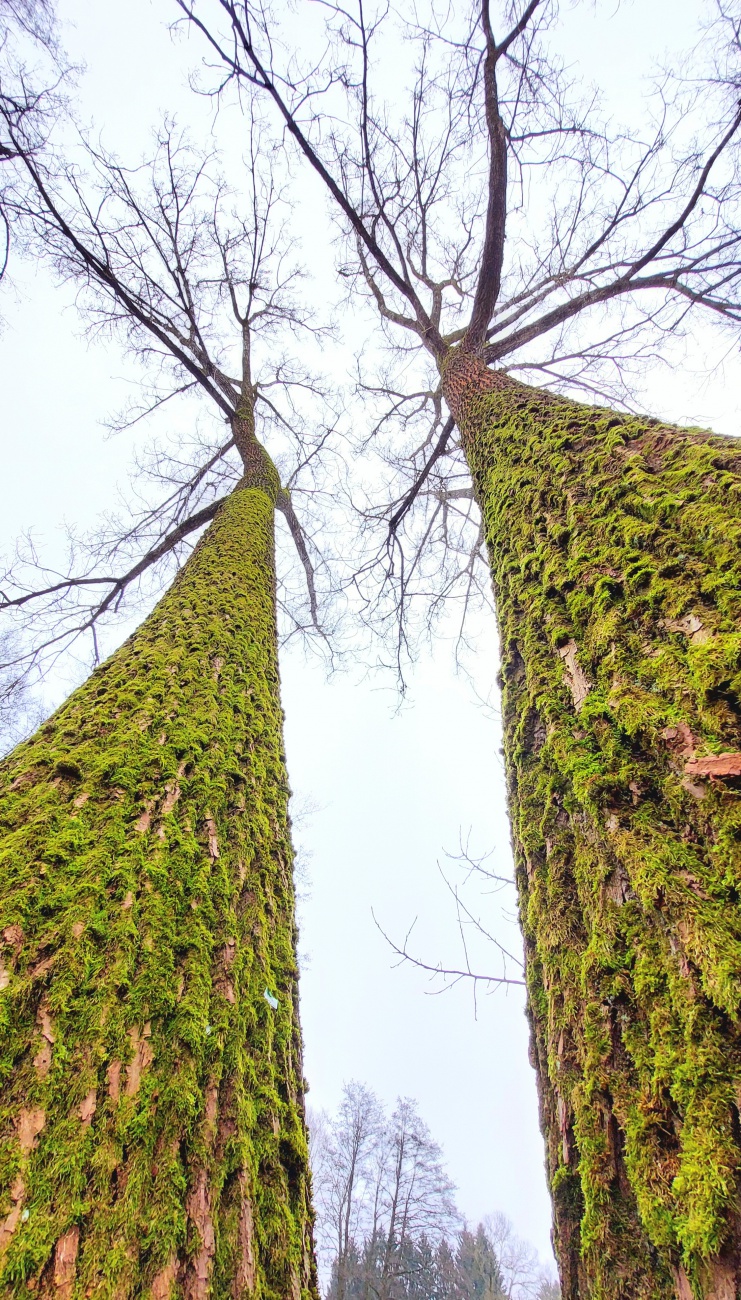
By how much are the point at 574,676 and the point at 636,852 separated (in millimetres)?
538

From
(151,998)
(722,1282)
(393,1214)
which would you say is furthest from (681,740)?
(393,1214)

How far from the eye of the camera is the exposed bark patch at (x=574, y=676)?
52.2 inches

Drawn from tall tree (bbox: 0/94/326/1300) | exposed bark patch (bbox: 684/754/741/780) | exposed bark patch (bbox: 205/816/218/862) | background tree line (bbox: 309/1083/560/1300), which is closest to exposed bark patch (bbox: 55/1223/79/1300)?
tall tree (bbox: 0/94/326/1300)

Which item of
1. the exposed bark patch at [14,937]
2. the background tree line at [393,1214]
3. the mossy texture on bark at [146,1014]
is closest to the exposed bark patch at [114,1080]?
the mossy texture on bark at [146,1014]

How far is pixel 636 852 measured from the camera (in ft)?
3.10

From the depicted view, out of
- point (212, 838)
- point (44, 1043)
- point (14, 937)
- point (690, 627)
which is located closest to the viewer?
point (44, 1043)

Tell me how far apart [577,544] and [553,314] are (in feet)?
14.8

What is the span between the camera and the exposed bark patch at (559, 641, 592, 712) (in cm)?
133

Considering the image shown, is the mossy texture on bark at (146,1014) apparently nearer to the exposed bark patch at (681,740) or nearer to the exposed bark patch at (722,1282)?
the exposed bark patch at (722,1282)

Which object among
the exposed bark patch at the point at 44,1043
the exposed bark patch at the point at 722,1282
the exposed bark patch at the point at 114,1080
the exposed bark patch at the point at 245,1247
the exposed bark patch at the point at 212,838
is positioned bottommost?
the exposed bark patch at the point at 245,1247

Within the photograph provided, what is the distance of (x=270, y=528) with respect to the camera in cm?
401

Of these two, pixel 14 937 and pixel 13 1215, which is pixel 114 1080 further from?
pixel 14 937

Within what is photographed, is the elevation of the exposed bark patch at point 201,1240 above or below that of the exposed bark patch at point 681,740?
below

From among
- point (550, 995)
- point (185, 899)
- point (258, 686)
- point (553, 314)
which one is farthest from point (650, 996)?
point (553, 314)
